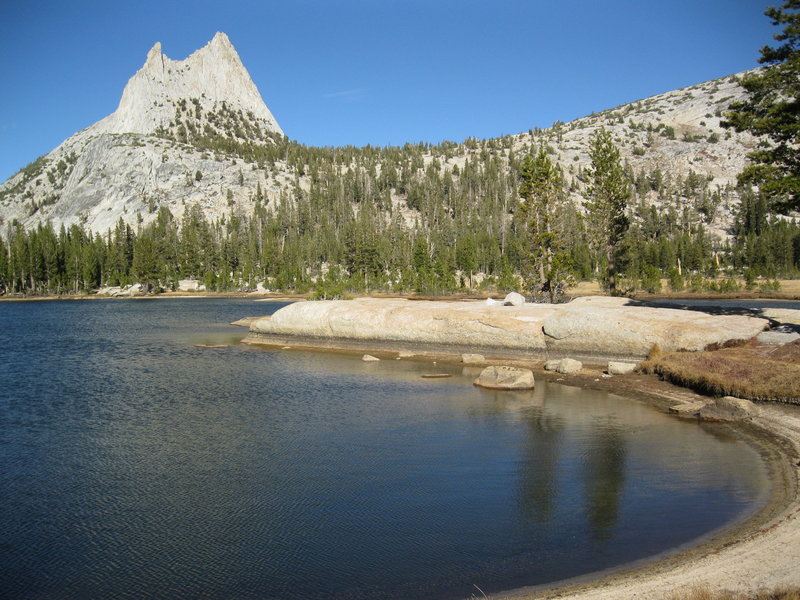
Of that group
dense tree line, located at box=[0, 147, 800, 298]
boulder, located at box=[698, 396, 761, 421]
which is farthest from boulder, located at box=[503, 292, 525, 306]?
dense tree line, located at box=[0, 147, 800, 298]

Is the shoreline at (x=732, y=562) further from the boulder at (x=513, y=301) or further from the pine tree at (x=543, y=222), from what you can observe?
the pine tree at (x=543, y=222)

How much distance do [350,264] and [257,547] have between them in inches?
4887

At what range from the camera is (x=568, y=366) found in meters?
31.3

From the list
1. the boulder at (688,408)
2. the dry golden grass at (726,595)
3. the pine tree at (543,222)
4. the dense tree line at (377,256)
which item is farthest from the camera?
the dense tree line at (377,256)

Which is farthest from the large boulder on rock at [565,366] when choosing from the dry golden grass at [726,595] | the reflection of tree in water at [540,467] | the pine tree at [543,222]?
the dry golden grass at [726,595]

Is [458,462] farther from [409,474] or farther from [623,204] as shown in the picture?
[623,204]

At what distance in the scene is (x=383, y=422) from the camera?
22203mm

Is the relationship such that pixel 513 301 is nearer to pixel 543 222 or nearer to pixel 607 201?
pixel 543 222

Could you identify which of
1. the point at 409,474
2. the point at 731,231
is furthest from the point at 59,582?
the point at 731,231

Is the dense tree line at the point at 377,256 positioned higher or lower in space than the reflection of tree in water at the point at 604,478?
higher

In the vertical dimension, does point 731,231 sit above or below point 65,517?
above

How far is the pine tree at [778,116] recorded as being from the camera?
27406 mm

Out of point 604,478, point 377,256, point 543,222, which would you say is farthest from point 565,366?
point 377,256

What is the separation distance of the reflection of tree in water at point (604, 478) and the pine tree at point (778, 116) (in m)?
15.4
